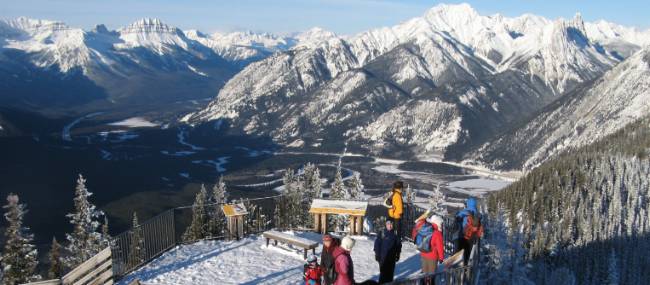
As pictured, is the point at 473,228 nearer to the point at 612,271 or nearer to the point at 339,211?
the point at 339,211

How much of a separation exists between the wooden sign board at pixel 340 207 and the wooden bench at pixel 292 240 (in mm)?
2861

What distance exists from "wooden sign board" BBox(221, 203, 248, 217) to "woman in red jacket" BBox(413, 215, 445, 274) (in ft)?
40.8

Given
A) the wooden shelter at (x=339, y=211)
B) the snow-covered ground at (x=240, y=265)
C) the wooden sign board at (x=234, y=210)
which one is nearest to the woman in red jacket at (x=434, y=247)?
the snow-covered ground at (x=240, y=265)

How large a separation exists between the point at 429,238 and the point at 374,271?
6277mm

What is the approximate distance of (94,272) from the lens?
70.3ft

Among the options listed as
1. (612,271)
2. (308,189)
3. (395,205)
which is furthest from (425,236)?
(612,271)

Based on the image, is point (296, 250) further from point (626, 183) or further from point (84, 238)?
point (626, 183)

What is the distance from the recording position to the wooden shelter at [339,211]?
103ft

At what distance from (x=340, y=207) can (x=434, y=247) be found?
36.0 feet

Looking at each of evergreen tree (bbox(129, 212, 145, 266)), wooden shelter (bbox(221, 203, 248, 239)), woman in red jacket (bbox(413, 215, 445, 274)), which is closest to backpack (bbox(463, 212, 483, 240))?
woman in red jacket (bbox(413, 215, 445, 274))

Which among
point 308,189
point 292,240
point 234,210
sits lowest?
point 308,189

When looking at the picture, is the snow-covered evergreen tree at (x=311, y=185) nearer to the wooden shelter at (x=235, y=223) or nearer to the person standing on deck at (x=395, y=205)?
the wooden shelter at (x=235, y=223)

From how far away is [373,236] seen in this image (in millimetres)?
33000

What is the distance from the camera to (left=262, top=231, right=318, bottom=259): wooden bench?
2728 centimetres
